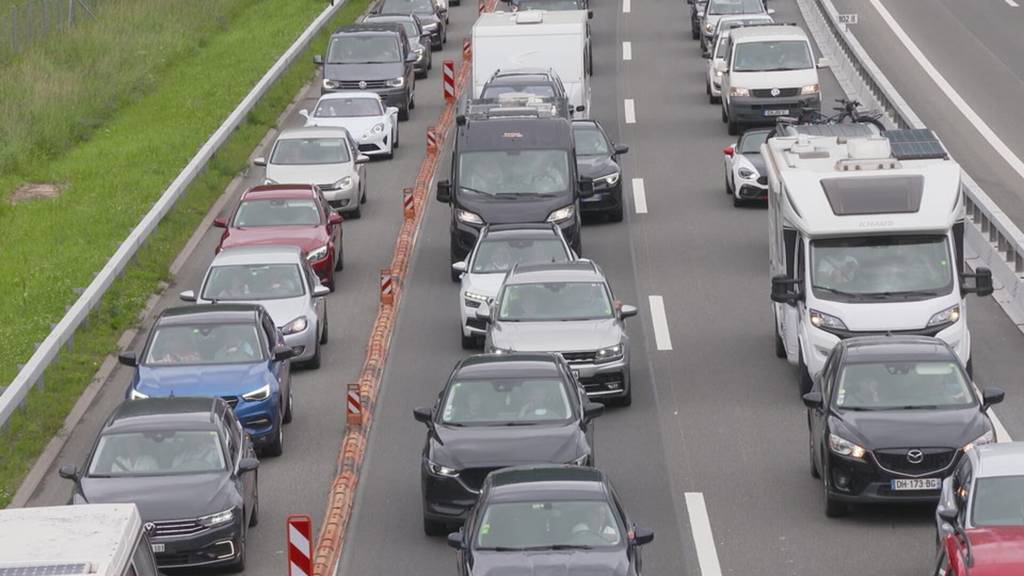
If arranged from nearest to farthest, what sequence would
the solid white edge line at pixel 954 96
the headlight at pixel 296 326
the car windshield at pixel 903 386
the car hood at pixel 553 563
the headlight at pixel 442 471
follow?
the car hood at pixel 553 563, the headlight at pixel 442 471, the car windshield at pixel 903 386, the headlight at pixel 296 326, the solid white edge line at pixel 954 96

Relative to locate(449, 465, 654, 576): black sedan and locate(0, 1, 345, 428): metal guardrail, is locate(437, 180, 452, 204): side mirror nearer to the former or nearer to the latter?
locate(0, 1, 345, 428): metal guardrail

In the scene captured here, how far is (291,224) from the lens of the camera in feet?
108

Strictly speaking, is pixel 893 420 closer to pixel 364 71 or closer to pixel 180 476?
pixel 180 476

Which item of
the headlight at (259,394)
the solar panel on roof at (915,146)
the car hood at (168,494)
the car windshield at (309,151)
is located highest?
the car hood at (168,494)

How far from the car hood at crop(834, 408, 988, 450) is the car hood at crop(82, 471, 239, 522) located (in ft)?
19.8

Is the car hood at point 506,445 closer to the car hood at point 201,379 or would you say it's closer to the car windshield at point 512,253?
the car hood at point 201,379

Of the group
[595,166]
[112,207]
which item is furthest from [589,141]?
[112,207]

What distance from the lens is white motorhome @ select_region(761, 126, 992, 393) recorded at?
81.7 feet

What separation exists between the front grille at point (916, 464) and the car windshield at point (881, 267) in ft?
17.4

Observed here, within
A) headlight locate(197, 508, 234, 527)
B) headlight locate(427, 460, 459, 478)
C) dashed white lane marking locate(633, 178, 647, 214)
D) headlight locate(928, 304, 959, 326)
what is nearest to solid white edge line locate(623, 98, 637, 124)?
dashed white lane marking locate(633, 178, 647, 214)

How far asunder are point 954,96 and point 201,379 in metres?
28.4

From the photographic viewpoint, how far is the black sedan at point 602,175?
36625 millimetres

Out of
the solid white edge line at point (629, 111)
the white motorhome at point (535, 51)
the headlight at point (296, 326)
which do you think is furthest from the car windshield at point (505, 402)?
the solid white edge line at point (629, 111)

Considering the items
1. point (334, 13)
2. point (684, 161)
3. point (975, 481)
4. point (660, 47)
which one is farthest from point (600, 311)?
point (334, 13)
